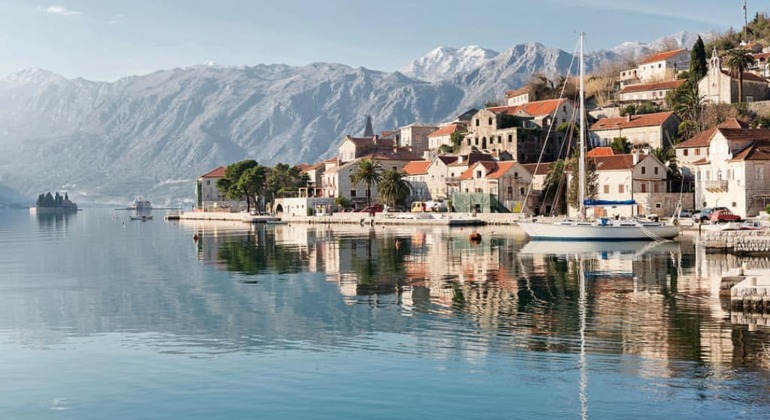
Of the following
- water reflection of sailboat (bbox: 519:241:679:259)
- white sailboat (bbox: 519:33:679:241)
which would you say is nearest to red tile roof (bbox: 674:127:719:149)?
white sailboat (bbox: 519:33:679:241)

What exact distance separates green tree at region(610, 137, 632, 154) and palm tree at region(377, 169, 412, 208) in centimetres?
2993

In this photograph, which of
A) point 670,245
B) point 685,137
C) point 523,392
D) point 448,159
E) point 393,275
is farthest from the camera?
point 448,159

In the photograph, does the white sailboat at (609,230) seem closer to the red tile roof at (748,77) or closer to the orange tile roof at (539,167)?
the orange tile roof at (539,167)

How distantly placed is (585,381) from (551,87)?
13088cm

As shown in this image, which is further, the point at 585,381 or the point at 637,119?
the point at 637,119

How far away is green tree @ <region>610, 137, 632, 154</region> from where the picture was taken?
102688 mm

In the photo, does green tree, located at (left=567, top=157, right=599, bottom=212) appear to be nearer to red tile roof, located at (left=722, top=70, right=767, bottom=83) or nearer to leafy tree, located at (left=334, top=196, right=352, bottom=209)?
red tile roof, located at (left=722, top=70, right=767, bottom=83)

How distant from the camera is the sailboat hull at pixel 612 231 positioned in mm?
64688

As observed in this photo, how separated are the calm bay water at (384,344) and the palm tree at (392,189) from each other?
68.3m

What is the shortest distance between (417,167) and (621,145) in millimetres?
34876

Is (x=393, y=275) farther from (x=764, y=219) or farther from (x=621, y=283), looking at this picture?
(x=764, y=219)

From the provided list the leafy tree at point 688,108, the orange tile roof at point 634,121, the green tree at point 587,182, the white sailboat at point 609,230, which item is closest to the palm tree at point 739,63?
the leafy tree at point 688,108

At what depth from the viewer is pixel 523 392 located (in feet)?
60.2

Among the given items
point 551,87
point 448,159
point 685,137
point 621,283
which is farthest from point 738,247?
point 551,87
